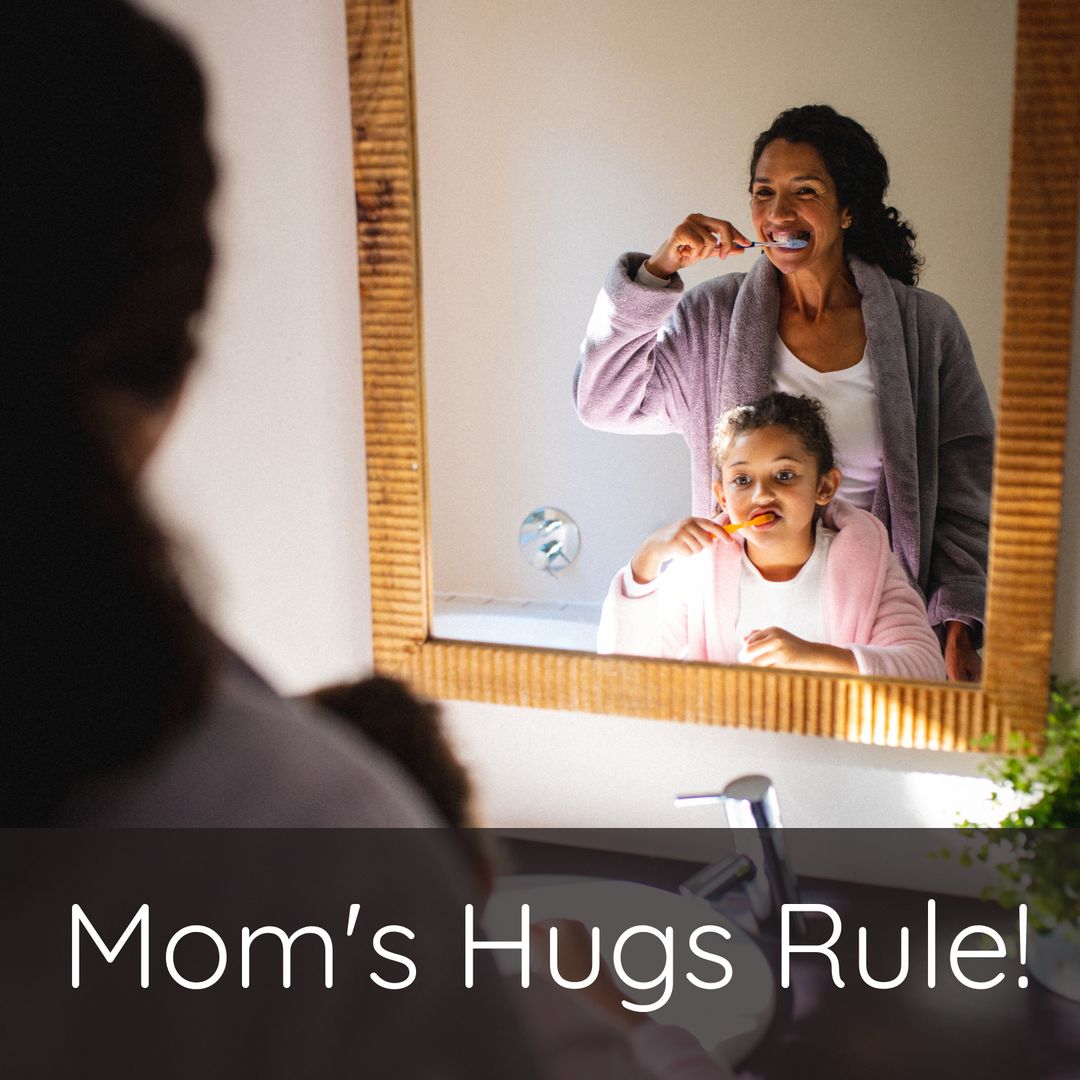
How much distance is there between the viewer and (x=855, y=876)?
93 centimetres

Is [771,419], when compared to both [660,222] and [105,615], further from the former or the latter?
[105,615]

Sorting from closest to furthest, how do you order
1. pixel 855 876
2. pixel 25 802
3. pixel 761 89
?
pixel 25 802, pixel 761 89, pixel 855 876

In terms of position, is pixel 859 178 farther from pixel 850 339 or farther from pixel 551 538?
pixel 551 538

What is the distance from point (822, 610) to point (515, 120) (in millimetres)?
458

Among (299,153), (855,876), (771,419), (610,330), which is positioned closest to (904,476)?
(771,419)

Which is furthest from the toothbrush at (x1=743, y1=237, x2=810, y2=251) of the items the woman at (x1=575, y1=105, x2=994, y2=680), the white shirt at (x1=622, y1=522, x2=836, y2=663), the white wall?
the white wall

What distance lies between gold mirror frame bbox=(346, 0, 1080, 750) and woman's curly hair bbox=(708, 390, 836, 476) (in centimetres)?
12

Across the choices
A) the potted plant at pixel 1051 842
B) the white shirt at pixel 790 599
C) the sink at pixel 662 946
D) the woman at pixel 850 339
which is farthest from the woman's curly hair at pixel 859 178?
the sink at pixel 662 946

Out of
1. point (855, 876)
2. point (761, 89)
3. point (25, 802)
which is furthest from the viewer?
point (855, 876)

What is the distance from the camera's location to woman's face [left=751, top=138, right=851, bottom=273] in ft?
2.62

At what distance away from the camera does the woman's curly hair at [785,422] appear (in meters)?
0.82

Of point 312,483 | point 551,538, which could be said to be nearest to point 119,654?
point 551,538

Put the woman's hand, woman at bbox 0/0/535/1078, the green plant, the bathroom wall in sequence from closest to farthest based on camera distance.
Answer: woman at bbox 0/0/535/1078, the green plant, the woman's hand, the bathroom wall

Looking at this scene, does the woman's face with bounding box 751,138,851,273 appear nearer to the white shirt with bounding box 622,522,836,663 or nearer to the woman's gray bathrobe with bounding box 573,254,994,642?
the woman's gray bathrobe with bounding box 573,254,994,642
